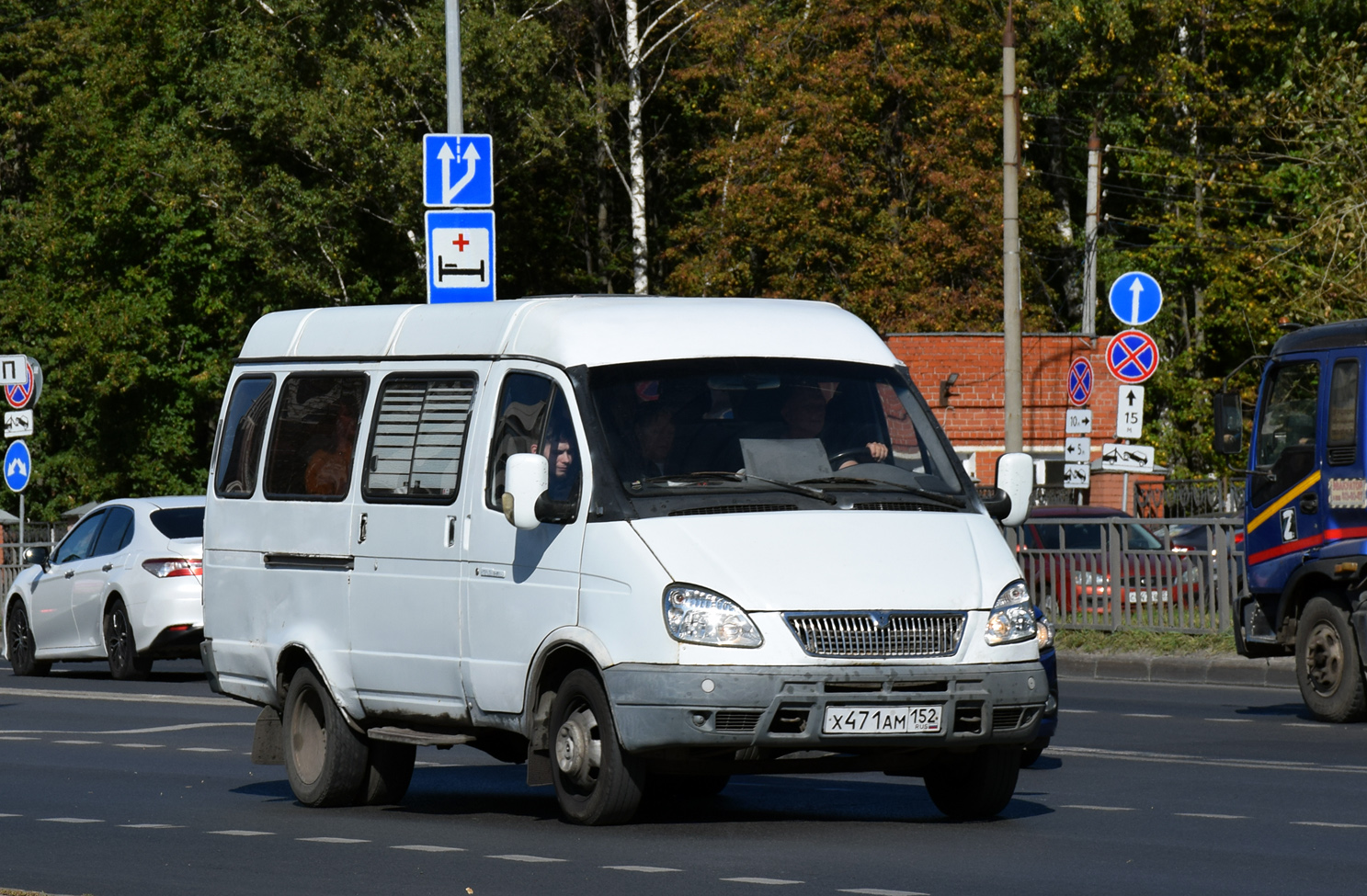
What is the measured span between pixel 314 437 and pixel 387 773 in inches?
63.7

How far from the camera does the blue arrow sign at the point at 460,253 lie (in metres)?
19.7

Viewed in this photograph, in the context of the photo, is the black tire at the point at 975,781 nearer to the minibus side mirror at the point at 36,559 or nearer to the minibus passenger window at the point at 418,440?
the minibus passenger window at the point at 418,440

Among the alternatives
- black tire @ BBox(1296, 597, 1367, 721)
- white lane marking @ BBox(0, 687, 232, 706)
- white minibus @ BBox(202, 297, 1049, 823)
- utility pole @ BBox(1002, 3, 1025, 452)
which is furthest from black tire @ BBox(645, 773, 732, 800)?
utility pole @ BBox(1002, 3, 1025, 452)

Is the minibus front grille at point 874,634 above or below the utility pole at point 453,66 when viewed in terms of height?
below

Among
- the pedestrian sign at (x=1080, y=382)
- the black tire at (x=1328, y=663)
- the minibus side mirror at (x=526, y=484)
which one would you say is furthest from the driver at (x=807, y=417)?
the pedestrian sign at (x=1080, y=382)

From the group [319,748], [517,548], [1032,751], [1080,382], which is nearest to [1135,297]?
[1080,382]

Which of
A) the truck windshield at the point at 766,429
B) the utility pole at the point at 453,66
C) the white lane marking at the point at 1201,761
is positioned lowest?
the white lane marking at the point at 1201,761

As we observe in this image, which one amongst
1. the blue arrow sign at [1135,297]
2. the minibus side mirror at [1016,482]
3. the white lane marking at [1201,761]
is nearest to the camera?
the minibus side mirror at [1016,482]

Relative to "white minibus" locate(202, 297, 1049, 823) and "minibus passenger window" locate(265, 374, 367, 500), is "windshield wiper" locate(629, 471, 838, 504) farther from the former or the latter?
"minibus passenger window" locate(265, 374, 367, 500)

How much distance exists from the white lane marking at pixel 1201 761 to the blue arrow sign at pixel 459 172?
8.20 metres

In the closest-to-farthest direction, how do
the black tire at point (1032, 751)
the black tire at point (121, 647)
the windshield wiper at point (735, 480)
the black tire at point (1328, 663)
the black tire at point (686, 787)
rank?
1. the windshield wiper at point (735, 480)
2. the black tire at point (1032, 751)
3. the black tire at point (686, 787)
4. the black tire at point (1328, 663)
5. the black tire at point (121, 647)

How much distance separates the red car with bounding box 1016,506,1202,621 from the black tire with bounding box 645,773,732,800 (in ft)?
39.3

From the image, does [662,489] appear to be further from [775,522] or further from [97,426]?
[97,426]

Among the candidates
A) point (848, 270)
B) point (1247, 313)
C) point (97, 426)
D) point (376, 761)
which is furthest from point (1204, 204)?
point (376, 761)
